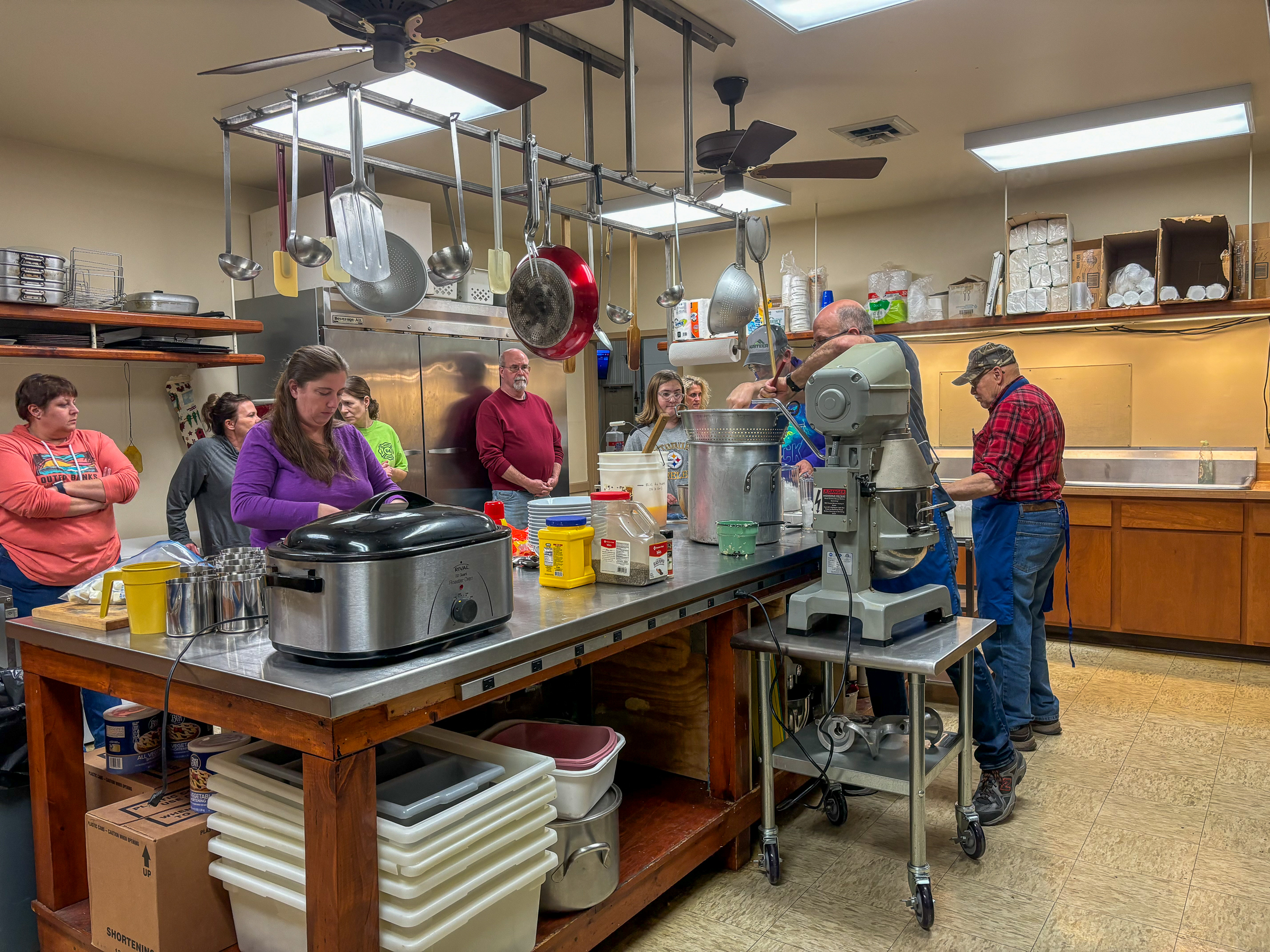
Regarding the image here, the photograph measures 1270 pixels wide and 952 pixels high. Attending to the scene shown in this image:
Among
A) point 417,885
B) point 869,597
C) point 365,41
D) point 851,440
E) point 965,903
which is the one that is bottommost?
point 965,903

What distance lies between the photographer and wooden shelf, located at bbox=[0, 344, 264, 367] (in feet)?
12.9

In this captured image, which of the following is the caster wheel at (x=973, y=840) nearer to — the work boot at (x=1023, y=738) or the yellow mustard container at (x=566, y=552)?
the work boot at (x=1023, y=738)

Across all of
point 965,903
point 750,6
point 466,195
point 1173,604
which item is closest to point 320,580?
point 965,903

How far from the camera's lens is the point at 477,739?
1939mm

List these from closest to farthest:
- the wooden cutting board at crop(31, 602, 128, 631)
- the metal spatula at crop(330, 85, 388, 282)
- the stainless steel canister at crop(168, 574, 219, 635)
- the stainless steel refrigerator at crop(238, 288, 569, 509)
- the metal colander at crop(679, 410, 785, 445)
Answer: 1. the stainless steel canister at crop(168, 574, 219, 635)
2. the wooden cutting board at crop(31, 602, 128, 631)
3. the metal spatula at crop(330, 85, 388, 282)
4. the metal colander at crop(679, 410, 785, 445)
5. the stainless steel refrigerator at crop(238, 288, 569, 509)

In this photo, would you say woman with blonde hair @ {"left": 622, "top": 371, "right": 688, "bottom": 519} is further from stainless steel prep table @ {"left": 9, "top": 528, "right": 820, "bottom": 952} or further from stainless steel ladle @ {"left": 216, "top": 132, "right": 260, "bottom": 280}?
stainless steel ladle @ {"left": 216, "top": 132, "right": 260, "bottom": 280}

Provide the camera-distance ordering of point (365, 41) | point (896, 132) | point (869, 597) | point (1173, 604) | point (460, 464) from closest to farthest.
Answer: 1. point (365, 41)
2. point (869, 597)
3. point (896, 132)
4. point (1173, 604)
5. point (460, 464)

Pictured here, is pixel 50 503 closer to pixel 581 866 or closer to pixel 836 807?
pixel 581 866

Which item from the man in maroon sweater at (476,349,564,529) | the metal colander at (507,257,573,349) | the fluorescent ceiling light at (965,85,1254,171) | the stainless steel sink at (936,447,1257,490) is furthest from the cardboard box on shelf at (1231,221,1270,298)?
the metal colander at (507,257,573,349)

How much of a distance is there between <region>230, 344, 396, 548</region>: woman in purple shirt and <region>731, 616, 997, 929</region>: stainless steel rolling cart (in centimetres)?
129

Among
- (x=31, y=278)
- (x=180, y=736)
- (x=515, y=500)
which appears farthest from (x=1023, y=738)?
(x=31, y=278)

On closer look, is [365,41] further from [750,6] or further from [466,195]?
[466,195]

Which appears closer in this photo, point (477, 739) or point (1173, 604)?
point (477, 739)

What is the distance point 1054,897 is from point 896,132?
11.7ft
